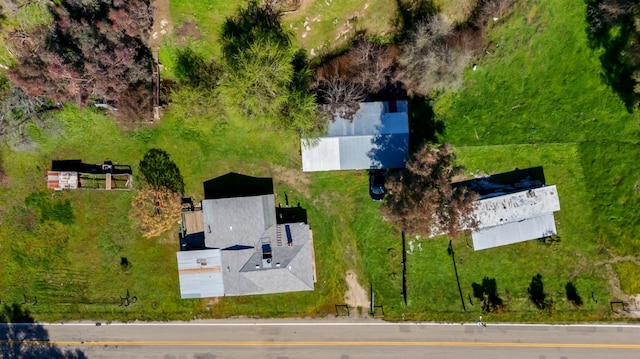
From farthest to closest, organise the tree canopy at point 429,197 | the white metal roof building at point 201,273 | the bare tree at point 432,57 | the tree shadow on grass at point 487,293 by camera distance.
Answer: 1. the tree shadow on grass at point 487,293
2. the white metal roof building at point 201,273
3. the bare tree at point 432,57
4. the tree canopy at point 429,197

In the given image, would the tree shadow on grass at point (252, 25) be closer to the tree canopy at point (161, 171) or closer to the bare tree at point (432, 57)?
the bare tree at point (432, 57)

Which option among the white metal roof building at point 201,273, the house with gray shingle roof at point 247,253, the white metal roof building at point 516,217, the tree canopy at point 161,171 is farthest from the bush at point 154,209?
the white metal roof building at point 516,217

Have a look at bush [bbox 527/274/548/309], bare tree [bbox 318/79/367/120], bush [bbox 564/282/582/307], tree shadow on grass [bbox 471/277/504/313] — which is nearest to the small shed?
bare tree [bbox 318/79/367/120]

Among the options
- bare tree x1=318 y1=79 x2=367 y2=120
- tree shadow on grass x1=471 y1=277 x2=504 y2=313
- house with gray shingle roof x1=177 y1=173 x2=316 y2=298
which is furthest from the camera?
Answer: tree shadow on grass x1=471 y1=277 x2=504 y2=313

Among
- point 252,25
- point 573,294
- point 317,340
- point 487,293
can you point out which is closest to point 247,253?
point 317,340

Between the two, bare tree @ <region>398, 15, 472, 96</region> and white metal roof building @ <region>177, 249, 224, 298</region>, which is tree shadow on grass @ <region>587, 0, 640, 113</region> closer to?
bare tree @ <region>398, 15, 472, 96</region>
